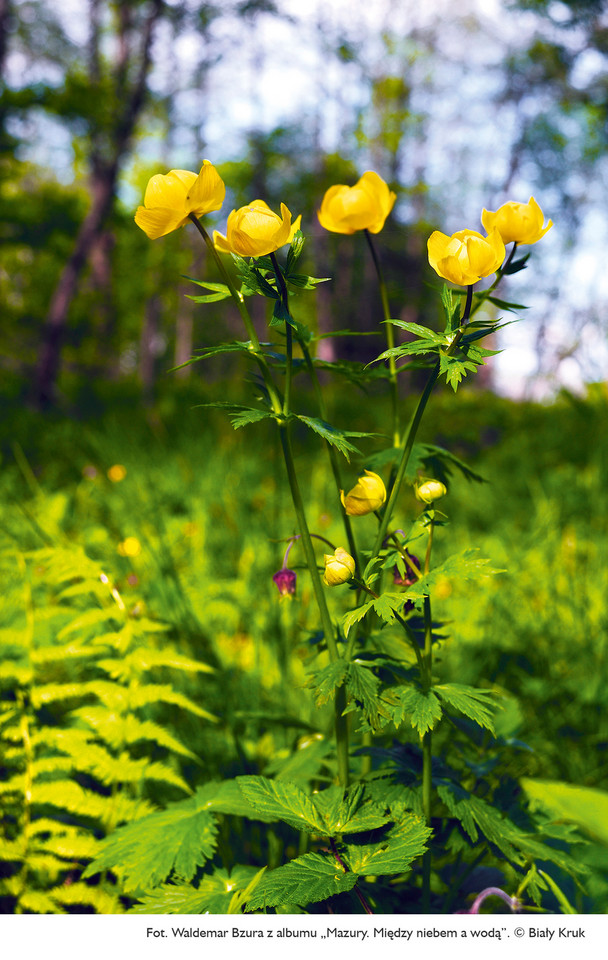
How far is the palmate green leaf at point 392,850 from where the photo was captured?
0.55 meters

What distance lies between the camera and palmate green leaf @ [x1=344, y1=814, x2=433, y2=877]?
55 centimetres

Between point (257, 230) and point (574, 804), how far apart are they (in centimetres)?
78

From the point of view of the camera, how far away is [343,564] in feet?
1.93

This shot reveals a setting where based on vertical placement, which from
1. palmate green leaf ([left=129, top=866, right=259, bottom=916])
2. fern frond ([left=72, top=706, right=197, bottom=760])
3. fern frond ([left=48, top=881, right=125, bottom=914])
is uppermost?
fern frond ([left=72, top=706, right=197, bottom=760])

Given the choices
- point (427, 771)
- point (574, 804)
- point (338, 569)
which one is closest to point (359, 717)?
point (427, 771)

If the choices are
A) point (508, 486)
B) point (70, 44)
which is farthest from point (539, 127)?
point (508, 486)

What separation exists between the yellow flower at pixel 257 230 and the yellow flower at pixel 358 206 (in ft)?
0.42

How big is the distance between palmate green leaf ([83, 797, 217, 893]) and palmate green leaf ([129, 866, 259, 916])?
2 centimetres

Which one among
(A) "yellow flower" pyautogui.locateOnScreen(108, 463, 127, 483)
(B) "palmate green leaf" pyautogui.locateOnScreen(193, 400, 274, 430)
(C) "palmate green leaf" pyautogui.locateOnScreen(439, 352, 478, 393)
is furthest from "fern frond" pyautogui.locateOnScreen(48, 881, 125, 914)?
(A) "yellow flower" pyautogui.locateOnScreen(108, 463, 127, 483)

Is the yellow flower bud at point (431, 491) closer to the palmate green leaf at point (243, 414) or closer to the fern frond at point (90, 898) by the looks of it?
the palmate green leaf at point (243, 414)

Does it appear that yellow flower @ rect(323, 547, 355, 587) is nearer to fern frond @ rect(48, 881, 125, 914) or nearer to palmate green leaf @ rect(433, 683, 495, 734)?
palmate green leaf @ rect(433, 683, 495, 734)

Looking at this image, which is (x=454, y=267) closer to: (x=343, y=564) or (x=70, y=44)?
(x=343, y=564)

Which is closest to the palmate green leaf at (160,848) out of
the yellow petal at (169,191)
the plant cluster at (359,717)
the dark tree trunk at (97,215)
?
the plant cluster at (359,717)

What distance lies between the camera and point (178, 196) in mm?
590
